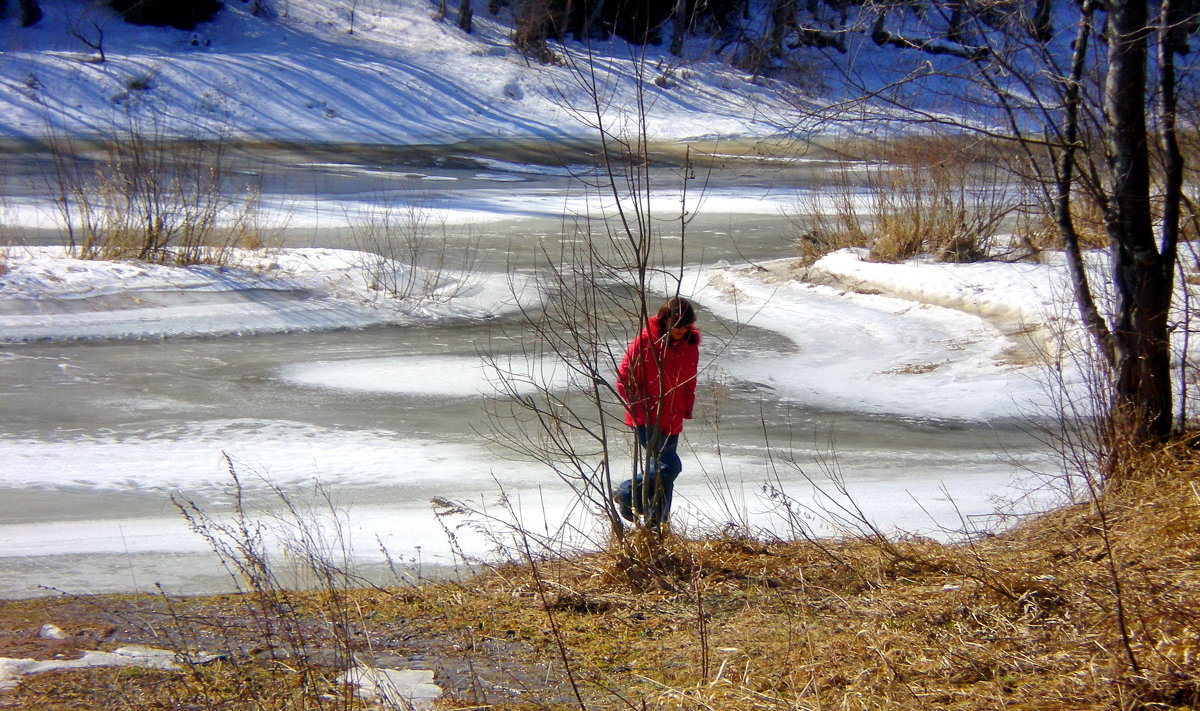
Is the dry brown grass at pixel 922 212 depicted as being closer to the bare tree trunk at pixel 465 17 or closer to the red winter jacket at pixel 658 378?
the red winter jacket at pixel 658 378

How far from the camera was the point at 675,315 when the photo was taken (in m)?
5.12

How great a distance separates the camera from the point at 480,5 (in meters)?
46.8

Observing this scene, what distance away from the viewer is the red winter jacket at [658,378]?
489cm

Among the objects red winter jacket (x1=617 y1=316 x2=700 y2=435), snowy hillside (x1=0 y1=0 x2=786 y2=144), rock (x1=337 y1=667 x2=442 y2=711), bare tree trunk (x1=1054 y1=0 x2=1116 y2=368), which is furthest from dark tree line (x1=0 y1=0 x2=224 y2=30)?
rock (x1=337 y1=667 x2=442 y2=711)

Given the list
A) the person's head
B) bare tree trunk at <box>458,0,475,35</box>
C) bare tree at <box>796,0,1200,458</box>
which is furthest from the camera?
bare tree trunk at <box>458,0,475,35</box>

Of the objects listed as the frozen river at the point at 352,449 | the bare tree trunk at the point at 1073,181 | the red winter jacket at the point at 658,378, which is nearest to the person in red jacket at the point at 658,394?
the red winter jacket at the point at 658,378

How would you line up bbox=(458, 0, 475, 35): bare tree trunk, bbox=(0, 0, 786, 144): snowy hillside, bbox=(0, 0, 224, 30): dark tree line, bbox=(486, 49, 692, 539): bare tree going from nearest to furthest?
bbox=(486, 49, 692, 539): bare tree → bbox=(0, 0, 786, 144): snowy hillside → bbox=(0, 0, 224, 30): dark tree line → bbox=(458, 0, 475, 35): bare tree trunk

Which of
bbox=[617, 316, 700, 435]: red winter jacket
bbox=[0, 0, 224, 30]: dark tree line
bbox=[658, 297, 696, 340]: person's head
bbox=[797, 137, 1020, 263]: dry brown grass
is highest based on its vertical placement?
bbox=[0, 0, 224, 30]: dark tree line

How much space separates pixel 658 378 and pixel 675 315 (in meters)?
0.32

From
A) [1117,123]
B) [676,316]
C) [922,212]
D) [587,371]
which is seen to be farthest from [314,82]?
[1117,123]

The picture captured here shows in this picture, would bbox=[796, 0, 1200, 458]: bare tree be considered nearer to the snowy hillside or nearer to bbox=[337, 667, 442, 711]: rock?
bbox=[337, 667, 442, 711]: rock

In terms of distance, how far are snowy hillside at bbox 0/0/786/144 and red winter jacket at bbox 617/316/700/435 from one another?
77.1ft

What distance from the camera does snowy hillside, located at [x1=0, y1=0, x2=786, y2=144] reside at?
102ft

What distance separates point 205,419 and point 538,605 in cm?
449
